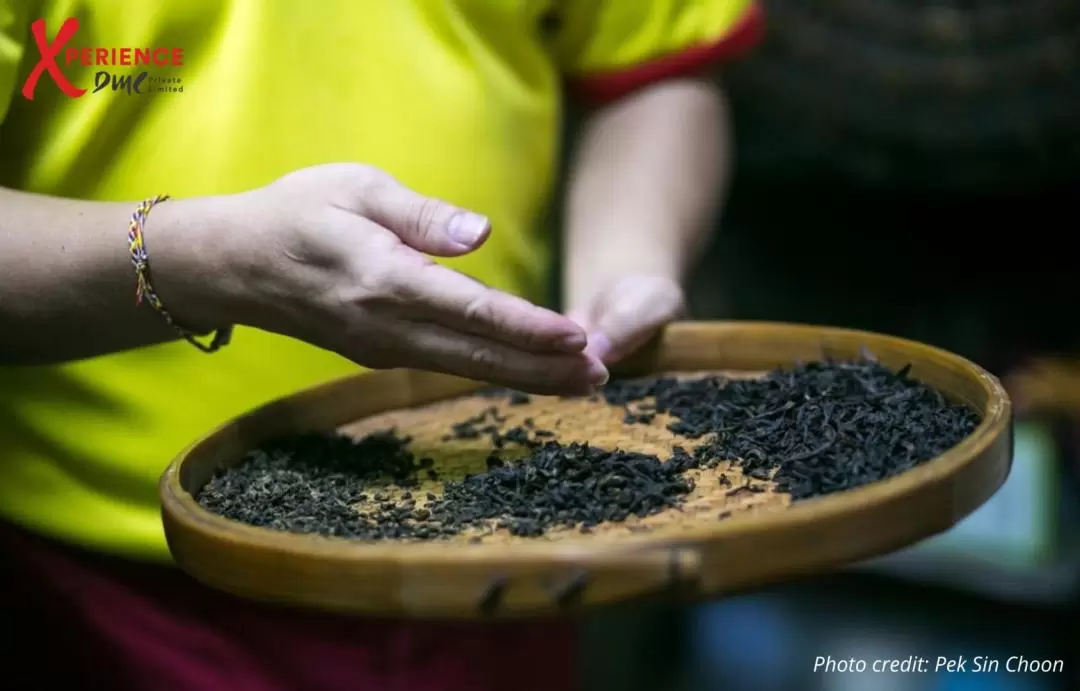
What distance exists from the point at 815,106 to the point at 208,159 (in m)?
0.67

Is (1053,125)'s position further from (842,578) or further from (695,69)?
(842,578)

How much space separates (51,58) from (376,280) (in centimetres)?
19

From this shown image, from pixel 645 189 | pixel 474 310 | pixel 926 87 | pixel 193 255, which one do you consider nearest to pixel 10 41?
pixel 193 255

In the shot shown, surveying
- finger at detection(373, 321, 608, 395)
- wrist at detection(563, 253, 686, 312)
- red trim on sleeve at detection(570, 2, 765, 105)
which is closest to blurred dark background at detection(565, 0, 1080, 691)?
red trim on sleeve at detection(570, 2, 765, 105)

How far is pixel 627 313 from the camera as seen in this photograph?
55 cm

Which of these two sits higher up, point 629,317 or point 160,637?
point 629,317

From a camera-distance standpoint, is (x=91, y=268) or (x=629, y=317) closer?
(x=91, y=268)

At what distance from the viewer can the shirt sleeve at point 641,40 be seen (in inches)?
26.3

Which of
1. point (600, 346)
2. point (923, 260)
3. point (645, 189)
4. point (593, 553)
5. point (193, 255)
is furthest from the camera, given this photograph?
point (923, 260)

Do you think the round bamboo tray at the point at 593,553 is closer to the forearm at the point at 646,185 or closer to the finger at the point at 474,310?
the finger at the point at 474,310

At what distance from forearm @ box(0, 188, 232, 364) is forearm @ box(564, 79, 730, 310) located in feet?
0.83

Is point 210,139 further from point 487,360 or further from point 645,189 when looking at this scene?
point 645,189

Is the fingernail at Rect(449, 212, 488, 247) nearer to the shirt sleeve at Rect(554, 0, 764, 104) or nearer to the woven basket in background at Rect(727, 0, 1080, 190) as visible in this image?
the shirt sleeve at Rect(554, 0, 764, 104)

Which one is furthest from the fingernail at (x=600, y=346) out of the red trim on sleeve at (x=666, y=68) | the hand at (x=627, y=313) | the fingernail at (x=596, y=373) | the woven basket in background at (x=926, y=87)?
the woven basket in background at (x=926, y=87)
